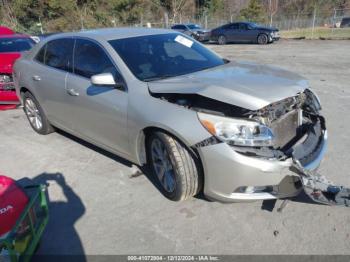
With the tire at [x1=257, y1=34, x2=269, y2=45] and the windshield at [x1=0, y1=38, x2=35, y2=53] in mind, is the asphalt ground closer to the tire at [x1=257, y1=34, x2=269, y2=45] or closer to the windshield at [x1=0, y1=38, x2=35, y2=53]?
the windshield at [x1=0, y1=38, x2=35, y2=53]

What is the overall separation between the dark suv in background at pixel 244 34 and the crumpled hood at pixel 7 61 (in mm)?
17056

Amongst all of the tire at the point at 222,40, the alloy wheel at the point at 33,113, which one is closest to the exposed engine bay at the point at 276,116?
the alloy wheel at the point at 33,113

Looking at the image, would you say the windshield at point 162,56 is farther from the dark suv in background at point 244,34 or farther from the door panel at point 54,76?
the dark suv in background at point 244,34

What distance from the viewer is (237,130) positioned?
3.00m

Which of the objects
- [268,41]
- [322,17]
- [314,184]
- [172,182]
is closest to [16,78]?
[172,182]

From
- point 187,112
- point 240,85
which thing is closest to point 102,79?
point 187,112

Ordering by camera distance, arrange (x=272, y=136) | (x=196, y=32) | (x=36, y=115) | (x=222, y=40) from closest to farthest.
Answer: (x=272, y=136), (x=36, y=115), (x=222, y=40), (x=196, y=32)

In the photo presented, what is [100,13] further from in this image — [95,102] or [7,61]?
[95,102]

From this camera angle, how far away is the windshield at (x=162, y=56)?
3.83 meters

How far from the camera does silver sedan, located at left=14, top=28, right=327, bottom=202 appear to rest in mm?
2998

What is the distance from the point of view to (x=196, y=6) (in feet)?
150

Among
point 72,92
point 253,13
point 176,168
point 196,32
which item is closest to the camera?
point 176,168

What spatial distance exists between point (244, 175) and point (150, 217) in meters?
1.02

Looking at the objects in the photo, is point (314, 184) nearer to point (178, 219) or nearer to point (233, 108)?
point (233, 108)
